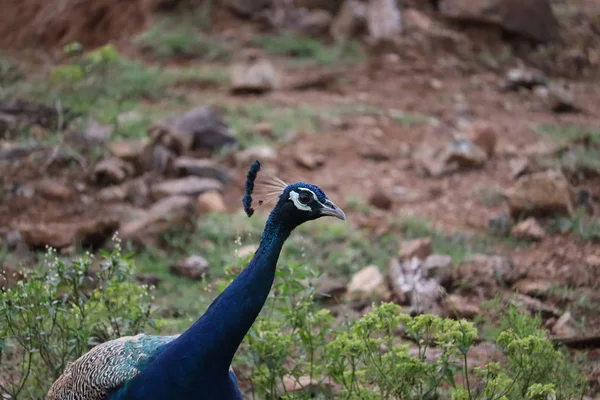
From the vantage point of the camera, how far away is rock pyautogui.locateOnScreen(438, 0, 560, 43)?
11.4 meters

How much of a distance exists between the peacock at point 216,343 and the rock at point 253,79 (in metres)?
6.61

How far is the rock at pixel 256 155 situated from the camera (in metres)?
7.39

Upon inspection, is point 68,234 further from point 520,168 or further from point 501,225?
point 520,168

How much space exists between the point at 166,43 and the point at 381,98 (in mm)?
2964

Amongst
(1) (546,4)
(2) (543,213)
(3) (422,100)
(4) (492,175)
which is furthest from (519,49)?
(2) (543,213)

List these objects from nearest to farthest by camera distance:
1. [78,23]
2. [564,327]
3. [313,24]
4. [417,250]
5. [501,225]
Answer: [564,327] < [417,250] < [501,225] < [313,24] < [78,23]

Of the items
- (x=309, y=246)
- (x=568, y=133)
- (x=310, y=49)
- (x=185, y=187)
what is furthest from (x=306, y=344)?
(x=310, y=49)

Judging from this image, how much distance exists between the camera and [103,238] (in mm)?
5629

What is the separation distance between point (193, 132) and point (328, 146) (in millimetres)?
1330

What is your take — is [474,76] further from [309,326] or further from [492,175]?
[309,326]

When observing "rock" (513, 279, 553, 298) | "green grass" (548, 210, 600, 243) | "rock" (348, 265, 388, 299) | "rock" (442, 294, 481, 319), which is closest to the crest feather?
"rock" (442, 294, 481, 319)

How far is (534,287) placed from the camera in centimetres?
477

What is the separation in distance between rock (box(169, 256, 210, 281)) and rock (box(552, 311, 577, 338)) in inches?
88.7

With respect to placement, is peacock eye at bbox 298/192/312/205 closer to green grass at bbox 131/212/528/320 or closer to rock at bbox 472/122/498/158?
green grass at bbox 131/212/528/320
